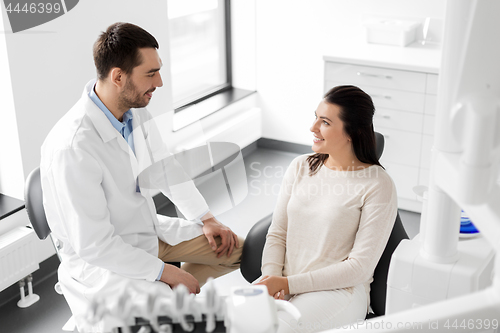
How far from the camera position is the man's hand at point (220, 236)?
205 cm

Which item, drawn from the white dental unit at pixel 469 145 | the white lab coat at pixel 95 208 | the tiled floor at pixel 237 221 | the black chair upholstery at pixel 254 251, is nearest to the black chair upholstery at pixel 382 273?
the black chair upholstery at pixel 254 251

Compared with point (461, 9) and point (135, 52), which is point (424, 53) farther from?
point (461, 9)

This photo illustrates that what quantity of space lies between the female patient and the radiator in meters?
1.29

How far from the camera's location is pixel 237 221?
10.9ft

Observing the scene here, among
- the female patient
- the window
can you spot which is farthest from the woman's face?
the window

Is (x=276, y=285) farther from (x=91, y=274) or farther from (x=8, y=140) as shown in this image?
(x=8, y=140)

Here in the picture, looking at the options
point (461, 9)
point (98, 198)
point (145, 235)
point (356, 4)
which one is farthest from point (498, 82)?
point (356, 4)

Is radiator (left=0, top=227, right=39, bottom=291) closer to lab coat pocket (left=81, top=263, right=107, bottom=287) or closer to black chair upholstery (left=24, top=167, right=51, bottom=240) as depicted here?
black chair upholstery (left=24, top=167, right=51, bottom=240)

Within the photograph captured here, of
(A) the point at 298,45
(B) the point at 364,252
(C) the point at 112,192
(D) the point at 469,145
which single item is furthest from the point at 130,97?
(A) the point at 298,45

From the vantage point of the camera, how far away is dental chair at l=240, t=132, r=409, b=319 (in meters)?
1.69

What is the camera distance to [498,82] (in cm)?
75

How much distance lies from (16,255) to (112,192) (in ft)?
3.18

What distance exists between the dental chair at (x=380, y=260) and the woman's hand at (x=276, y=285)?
10.0 inches

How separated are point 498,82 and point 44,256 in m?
2.47
